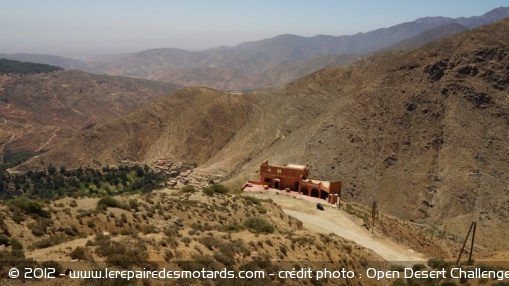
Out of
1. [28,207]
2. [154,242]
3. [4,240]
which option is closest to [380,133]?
[154,242]

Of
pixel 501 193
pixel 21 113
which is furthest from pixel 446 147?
pixel 21 113

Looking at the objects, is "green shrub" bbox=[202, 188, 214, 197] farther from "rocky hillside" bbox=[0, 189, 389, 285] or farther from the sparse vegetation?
the sparse vegetation

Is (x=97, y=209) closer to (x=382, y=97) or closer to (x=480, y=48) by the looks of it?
→ (x=382, y=97)

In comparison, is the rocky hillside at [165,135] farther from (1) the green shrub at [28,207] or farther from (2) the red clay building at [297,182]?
(1) the green shrub at [28,207]

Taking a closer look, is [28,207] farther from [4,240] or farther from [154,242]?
[154,242]

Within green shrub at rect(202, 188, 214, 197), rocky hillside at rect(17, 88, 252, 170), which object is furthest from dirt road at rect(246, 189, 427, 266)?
rocky hillside at rect(17, 88, 252, 170)
